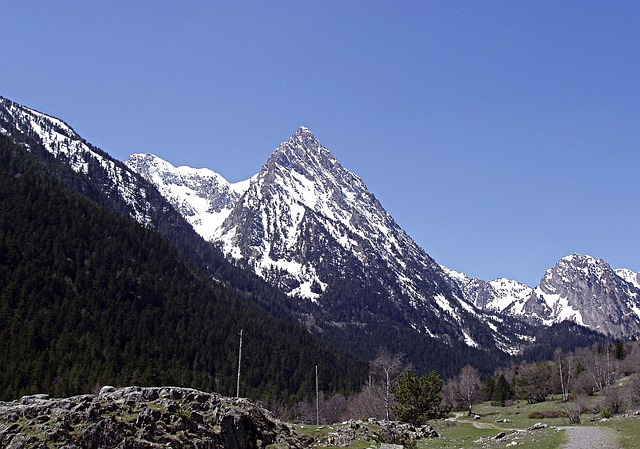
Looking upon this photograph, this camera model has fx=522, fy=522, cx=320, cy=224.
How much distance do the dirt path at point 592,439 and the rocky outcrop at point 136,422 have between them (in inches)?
826

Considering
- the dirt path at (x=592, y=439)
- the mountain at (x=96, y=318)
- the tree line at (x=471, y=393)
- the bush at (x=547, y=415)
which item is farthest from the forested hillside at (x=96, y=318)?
the dirt path at (x=592, y=439)

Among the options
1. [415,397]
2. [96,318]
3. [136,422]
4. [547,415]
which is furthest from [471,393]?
[136,422]

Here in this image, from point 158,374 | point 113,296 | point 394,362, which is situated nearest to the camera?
point 394,362

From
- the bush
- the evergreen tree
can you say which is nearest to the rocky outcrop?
the evergreen tree

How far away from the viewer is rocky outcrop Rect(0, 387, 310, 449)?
23375mm

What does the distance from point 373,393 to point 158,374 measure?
47.0 metres

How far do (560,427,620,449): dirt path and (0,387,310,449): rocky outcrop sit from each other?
2099 centimetres

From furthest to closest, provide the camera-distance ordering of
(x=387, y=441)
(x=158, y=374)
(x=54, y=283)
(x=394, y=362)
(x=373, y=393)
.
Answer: (x=54, y=283) < (x=373, y=393) < (x=158, y=374) < (x=394, y=362) < (x=387, y=441)

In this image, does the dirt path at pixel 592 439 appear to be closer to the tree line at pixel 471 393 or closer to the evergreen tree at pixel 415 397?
the tree line at pixel 471 393

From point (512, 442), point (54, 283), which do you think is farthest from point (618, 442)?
point (54, 283)

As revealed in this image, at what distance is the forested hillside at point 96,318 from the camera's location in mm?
112688

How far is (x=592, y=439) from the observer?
134ft

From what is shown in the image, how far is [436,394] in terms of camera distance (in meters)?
87.2

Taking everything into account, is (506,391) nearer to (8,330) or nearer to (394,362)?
(394,362)
